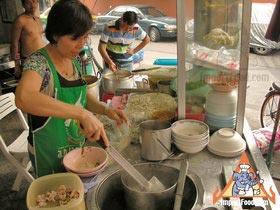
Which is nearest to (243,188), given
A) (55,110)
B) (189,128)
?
(189,128)

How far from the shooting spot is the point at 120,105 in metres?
1.82

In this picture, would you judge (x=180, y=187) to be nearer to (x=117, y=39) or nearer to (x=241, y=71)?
(x=241, y=71)

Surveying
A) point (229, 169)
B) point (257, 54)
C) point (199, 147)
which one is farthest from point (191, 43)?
point (257, 54)

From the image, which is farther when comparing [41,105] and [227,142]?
[227,142]

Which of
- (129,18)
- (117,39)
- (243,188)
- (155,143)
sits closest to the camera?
(243,188)

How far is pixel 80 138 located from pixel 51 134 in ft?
0.49

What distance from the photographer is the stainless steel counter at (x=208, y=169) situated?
1.05 metres

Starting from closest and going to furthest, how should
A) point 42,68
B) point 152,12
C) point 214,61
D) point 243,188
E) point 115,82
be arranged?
point 243,188
point 42,68
point 214,61
point 115,82
point 152,12

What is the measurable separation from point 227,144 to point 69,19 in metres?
0.88

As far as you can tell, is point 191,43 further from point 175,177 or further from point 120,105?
point 175,177

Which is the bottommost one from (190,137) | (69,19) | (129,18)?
(190,137)

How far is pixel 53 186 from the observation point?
41.8 inches

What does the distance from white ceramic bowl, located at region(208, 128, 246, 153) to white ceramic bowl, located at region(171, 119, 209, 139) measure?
0.06 m

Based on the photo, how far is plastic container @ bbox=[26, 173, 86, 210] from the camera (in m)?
0.94
